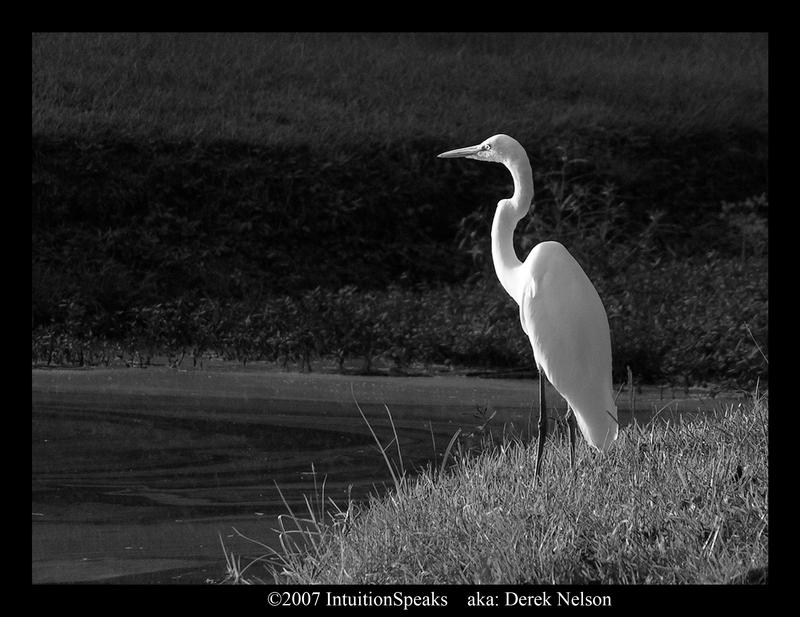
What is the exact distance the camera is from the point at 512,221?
5.14m

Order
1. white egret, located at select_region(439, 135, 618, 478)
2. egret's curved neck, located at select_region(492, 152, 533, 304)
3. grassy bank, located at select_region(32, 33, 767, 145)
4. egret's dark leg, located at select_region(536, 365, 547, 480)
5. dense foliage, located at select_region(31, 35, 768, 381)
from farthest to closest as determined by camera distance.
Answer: grassy bank, located at select_region(32, 33, 767, 145), dense foliage, located at select_region(31, 35, 768, 381), egret's curved neck, located at select_region(492, 152, 533, 304), white egret, located at select_region(439, 135, 618, 478), egret's dark leg, located at select_region(536, 365, 547, 480)

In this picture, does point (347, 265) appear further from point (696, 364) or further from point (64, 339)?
point (696, 364)

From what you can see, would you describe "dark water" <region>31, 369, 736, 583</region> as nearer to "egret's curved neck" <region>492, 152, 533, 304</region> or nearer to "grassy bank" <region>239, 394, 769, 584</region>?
"grassy bank" <region>239, 394, 769, 584</region>

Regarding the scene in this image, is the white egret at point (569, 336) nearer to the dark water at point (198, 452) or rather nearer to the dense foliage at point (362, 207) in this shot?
the dark water at point (198, 452)

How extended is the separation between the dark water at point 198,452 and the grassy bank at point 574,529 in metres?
0.44

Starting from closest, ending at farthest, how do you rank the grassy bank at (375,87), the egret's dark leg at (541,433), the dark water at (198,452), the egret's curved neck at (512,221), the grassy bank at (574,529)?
the grassy bank at (574,529) → the dark water at (198,452) → the egret's dark leg at (541,433) → the egret's curved neck at (512,221) → the grassy bank at (375,87)

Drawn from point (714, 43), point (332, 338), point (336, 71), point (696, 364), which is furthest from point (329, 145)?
point (714, 43)

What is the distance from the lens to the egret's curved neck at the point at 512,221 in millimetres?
5062

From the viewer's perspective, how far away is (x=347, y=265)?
1170 centimetres

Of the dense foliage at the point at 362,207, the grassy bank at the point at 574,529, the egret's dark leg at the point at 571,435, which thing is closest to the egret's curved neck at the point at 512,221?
the egret's dark leg at the point at 571,435

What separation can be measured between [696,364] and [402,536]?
16.3ft

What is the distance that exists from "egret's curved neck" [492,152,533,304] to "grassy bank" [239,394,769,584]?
3.60ft

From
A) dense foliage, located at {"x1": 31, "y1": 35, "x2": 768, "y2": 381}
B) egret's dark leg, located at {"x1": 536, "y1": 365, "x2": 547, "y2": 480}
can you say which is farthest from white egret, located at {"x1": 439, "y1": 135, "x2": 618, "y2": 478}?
dense foliage, located at {"x1": 31, "y1": 35, "x2": 768, "y2": 381}

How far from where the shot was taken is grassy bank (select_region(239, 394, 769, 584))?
3176 mm
